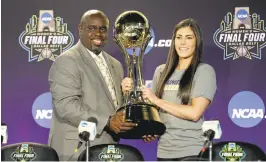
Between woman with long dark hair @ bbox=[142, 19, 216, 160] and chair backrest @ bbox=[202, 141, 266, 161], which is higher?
woman with long dark hair @ bbox=[142, 19, 216, 160]

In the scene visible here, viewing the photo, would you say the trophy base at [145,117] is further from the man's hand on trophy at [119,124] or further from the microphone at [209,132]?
the microphone at [209,132]

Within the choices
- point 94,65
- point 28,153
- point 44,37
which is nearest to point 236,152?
point 94,65

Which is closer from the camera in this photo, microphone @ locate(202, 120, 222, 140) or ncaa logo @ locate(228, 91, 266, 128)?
microphone @ locate(202, 120, 222, 140)

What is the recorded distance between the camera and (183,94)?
449cm

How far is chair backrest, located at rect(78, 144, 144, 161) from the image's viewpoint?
14.5ft

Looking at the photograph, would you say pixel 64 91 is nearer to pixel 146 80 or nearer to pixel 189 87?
pixel 189 87

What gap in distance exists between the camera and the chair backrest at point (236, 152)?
14.5 feet

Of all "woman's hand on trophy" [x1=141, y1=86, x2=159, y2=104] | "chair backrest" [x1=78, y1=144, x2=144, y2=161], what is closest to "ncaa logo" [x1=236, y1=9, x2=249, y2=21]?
"woman's hand on trophy" [x1=141, y1=86, x2=159, y2=104]

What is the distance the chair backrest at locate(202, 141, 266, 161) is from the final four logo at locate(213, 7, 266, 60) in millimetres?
1524

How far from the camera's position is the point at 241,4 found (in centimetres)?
582

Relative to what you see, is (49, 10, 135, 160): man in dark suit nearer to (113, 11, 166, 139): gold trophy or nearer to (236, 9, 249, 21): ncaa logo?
(113, 11, 166, 139): gold trophy


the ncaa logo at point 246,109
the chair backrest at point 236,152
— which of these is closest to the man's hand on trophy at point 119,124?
the chair backrest at point 236,152

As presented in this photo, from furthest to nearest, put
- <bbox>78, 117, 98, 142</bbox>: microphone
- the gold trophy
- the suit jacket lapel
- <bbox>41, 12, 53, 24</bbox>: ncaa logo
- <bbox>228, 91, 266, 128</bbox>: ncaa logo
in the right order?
1. <bbox>41, 12, 53, 24</bbox>: ncaa logo
2. <bbox>228, 91, 266, 128</bbox>: ncaa logo
3. the suit jacket lapel
4. the gold trophy
5. <bbox>78, 117, 98, 142</bbox>: microphone

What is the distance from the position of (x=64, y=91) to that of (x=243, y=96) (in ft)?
6.20
